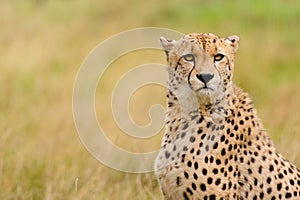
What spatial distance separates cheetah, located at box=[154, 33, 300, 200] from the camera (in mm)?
4312

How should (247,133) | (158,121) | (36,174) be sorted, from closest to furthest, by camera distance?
(247,133), (36,174), (158,121)

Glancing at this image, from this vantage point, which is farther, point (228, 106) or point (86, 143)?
point (86, 143)

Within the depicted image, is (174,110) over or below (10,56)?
over

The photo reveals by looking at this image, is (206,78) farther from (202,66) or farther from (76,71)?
(76,71)

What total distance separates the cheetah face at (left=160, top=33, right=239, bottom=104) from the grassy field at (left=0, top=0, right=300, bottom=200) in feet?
2.54

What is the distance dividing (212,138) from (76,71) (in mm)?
5696

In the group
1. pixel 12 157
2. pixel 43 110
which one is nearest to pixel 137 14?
pixel 43 110

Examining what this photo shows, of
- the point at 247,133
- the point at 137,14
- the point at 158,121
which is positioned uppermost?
the point at 247,133

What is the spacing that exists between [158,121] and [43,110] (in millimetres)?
1975

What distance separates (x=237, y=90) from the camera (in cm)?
457

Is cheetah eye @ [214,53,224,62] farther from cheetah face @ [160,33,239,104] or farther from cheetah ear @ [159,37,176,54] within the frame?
cheetah ear @ [159,37,176,54]

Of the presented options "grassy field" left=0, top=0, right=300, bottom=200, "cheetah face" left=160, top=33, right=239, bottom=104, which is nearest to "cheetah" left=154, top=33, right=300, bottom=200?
"cheetah face" left=160, top=33, right=239, bottom=104

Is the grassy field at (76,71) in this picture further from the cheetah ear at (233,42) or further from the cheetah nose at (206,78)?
the cheetah ear at (233,42)

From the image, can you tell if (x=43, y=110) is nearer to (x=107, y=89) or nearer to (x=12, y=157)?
(x=107, y=89)
